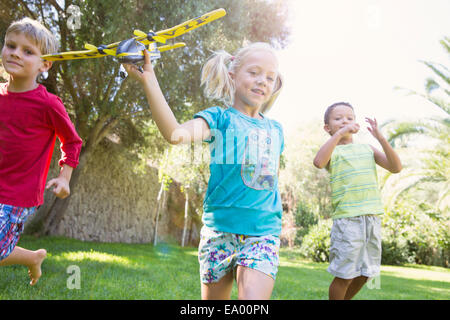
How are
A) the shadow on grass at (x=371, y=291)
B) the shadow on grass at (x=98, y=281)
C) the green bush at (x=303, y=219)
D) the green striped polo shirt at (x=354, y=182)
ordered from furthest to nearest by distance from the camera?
the green bush at (x=303, y=219) < the shadow on grass at (x=371, y=291) < the shadow on grass at (x=98, y=281) < the green striped polo shirt at (x=354, y=182)

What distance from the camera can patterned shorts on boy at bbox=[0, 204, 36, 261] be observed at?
201cm

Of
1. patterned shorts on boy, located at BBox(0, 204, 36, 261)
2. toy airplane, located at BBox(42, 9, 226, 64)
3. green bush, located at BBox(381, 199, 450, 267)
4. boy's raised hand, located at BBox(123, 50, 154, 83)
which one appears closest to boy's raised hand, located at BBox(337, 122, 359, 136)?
toy airplane, located at BBox(42, 9, 226, 64)

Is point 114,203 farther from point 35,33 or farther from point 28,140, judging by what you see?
point 35,33

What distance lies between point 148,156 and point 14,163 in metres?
8.41

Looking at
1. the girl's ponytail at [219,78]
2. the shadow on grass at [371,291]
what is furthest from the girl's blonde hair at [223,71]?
the shadow on grass at [371,291]

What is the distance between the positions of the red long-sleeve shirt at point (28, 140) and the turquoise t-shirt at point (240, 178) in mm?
832

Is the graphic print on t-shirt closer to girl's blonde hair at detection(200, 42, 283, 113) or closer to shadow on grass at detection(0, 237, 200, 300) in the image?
girl's blonde hair at detection(200, 42, 283, 113)

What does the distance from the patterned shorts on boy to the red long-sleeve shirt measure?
0.03 metres

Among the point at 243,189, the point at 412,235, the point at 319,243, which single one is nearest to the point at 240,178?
the point at 243,189

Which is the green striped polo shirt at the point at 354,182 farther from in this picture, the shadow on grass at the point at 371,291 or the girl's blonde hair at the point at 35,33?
the girl's blonde hair at the point at 35,33

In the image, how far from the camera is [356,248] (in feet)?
9.21

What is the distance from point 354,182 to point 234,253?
1434 millimetres

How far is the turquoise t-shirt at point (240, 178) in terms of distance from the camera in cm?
188
